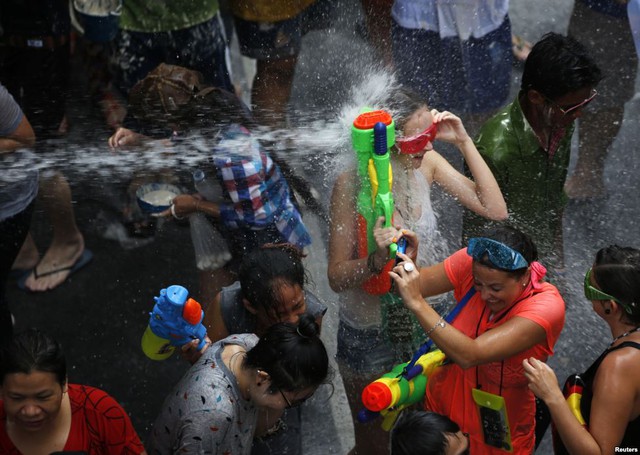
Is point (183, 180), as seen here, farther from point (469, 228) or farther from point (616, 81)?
point (616, 81)

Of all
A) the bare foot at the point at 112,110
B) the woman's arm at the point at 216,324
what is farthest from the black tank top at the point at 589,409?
the bare foot at the point at 112,110

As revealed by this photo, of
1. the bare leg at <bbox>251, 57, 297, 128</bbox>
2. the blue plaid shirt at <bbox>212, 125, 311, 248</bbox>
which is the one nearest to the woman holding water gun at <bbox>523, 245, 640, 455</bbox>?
the blue plaid shirt at <bbox>212, 125, 311, 248</bbox>

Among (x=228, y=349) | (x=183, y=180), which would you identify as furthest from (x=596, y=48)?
(x=228, y=349)

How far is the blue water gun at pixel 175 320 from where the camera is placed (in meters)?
3.46

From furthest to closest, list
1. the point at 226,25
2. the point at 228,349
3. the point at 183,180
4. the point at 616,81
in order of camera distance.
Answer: the point at 226,25 < the point at 616,81 < the point at 183,180 < the point at 228,349

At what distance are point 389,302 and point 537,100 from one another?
3.63 ft

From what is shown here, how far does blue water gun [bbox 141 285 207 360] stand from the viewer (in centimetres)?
346

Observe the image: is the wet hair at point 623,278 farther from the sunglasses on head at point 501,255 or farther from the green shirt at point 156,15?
the green shirt at point 156,15

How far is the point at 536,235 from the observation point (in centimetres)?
445

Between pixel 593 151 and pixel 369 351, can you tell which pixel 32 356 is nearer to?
pixel 369 351

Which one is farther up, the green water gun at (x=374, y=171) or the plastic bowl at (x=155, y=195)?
the green water gun at (x=374, y=171)

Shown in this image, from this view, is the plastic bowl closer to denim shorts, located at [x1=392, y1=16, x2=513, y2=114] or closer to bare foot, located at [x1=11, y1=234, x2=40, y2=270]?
bare foot, located at [x1=11, y1=234, x2=40, y2=270]

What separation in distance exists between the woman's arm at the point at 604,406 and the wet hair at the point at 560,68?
1.24m

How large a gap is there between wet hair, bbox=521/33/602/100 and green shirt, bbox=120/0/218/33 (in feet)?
6.94
